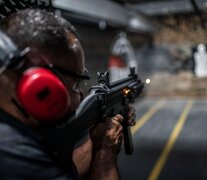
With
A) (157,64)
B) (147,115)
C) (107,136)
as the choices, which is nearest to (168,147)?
(147,115)

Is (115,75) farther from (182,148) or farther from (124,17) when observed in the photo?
(182,148)

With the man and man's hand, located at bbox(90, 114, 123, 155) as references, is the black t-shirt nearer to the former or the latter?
the man

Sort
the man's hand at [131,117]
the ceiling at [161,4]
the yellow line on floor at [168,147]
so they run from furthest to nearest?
the ceiling at [161,4] → the yellow line on floor at [168,147] → the man's hand at [131,117]

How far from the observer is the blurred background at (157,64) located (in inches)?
142

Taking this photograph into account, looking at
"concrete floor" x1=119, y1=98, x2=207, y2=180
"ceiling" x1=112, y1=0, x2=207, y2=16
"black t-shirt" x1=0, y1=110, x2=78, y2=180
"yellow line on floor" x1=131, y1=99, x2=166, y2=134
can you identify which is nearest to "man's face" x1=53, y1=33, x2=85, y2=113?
"black t-shirt" x1=0, y1=110, x2=78, y2=180

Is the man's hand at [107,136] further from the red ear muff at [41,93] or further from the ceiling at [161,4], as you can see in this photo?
the ceiling at [161,4]

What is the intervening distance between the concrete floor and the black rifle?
1.71 m

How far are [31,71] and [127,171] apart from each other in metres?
2.87

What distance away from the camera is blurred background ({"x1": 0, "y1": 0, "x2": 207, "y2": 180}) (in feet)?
11.9

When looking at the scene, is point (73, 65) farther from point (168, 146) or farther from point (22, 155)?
point (168, 146)

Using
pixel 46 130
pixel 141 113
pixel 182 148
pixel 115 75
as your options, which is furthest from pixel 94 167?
pixel 115 75

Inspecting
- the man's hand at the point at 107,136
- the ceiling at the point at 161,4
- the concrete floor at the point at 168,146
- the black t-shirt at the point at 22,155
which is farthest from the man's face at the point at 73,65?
the ceiling at the point at 161,4

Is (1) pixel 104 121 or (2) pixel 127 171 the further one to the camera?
(2) pixel 127 171

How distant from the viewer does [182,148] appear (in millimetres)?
4176
